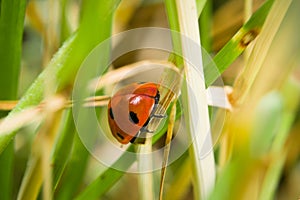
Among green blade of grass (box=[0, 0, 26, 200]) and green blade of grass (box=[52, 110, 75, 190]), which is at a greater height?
green blade of grass (box=[0, 0, 26, 200])


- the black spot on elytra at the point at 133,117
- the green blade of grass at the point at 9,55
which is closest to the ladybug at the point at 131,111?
the black spot on elytra at the point at 133,117

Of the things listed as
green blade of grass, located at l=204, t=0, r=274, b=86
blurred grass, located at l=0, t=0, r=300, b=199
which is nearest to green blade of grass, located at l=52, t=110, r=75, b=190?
blurred grass, located at l=0, t=0, r=300, b=199

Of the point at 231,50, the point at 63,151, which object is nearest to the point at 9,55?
the point at 63,151

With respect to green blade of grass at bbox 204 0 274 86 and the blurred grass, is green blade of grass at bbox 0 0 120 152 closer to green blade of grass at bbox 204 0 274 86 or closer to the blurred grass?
the blurred grass

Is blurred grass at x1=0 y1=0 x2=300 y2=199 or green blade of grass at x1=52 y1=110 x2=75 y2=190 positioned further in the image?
green blade of grass at x1=52 y1=110 x2=75 y2=190

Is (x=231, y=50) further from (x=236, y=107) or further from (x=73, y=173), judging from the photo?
(x=73, y=173)

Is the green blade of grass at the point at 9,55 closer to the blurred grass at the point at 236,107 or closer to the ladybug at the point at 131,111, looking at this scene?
the blurred grass at the point at 236,107
